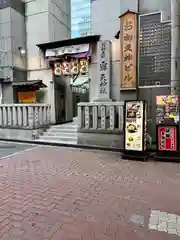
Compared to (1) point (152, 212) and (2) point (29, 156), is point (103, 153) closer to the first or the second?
(2) point (29, 156)

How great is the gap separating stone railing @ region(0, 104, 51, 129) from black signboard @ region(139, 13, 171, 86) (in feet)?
15.9

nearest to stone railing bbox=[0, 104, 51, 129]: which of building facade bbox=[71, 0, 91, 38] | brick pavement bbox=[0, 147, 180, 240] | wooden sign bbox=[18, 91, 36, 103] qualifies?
wooden sign bbox=[18, 91, 36, 103]

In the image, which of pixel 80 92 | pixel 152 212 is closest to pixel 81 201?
pixel 152 212

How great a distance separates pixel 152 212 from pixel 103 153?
4.01 meters

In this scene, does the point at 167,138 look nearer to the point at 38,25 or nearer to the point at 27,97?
the point at 27,97

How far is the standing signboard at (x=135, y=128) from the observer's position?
586 cm

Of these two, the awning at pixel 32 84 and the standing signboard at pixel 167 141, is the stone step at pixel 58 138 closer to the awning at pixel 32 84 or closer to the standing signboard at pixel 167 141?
the awning at pixel 32 84

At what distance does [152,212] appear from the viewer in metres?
3.02

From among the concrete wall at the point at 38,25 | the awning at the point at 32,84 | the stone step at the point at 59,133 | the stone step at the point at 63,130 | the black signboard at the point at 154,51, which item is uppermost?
the concrete wall at the point at 38,25

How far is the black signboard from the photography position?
700cm

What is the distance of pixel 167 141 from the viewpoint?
19.1 feet

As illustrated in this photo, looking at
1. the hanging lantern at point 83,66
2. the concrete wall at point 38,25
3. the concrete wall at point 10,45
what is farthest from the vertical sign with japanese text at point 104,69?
the concrete wall at point 10,45

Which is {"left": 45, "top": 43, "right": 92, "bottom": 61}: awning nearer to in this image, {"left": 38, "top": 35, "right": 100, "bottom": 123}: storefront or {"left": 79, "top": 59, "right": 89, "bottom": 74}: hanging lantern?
{"left": 38, "top": 35, "right": 100, "bottom": 123}: storefront

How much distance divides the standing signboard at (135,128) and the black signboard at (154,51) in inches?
74.8
